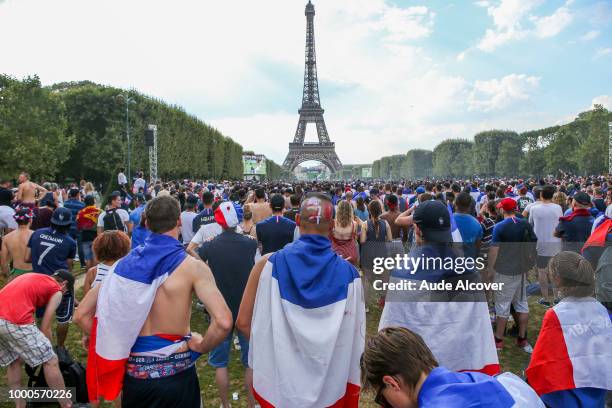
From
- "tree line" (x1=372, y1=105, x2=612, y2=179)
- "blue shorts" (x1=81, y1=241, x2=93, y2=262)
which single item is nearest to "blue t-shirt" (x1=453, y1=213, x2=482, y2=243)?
"blue shorts" (x1=81, y1=241, x2=93, y2=262)

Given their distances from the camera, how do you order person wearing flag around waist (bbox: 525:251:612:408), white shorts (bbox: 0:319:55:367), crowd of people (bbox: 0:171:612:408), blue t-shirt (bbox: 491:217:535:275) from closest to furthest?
crowd of people (bbox: 0:171:612:408) < person wearing flag around waist (bbox: 525:251:612:408) < white shorts (bbox: 0:319:55:367) < blue t-shirt (bbox: 491:217:535:275)

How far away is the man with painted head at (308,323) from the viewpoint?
100 inches

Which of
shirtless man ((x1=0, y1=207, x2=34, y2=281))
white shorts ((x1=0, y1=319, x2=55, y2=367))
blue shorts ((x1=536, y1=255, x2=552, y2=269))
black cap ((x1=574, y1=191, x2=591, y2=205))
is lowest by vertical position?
white shorts ((x1=0, y1=319, x2=55, y2=367))

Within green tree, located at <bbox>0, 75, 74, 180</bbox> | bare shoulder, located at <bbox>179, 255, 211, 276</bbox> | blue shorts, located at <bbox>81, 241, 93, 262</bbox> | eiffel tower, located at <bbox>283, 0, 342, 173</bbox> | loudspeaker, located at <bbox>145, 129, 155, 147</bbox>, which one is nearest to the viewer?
bare shoulder, located at <bbox>179, 255, 211, 276</bbox>

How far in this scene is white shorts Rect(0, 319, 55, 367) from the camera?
418cm

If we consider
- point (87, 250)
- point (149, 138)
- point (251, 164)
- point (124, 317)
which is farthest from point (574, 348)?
point (251, 164)

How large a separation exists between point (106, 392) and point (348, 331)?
1504 millimetres

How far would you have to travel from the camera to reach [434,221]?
126 inches

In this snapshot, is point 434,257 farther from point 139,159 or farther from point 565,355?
point 139,159

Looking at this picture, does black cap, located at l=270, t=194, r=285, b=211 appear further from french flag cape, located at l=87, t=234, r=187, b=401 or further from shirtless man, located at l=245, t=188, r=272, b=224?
french flag cape, located at l=87, t=234, r=187, b=401

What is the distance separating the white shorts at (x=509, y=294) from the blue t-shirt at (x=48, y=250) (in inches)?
234

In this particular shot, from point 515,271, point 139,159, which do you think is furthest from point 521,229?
point 139,159

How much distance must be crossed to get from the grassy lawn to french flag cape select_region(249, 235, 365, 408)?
98.2 inches

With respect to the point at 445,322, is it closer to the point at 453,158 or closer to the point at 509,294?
the point at 509,294
